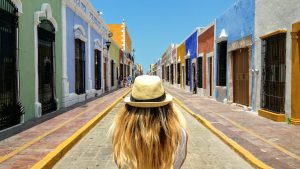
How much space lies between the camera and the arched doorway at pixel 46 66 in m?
12.4

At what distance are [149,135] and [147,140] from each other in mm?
29

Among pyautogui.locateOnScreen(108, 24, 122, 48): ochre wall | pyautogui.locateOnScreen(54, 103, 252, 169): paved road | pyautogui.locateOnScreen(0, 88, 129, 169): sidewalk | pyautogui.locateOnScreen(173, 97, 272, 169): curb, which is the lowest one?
pyautogui.locateOnScreen(54, 103, 252, 169): paved road

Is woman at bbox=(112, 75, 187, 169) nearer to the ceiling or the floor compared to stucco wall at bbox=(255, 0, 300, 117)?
nearer to the floor

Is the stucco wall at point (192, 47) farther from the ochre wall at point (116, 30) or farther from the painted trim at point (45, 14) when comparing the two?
the ochre wall at point (116, 30)

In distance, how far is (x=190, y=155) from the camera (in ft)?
22.1

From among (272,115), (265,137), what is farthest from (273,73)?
(265,137)

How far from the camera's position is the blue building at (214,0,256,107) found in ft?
44.4

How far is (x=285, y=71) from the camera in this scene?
10.1m

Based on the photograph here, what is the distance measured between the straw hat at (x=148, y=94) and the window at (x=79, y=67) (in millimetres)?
16666

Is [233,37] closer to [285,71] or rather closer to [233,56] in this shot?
[233,56]

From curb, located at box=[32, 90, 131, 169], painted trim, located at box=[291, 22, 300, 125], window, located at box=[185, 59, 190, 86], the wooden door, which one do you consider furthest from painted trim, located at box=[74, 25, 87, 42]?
window, located at box=[185, 59, 190, 86]

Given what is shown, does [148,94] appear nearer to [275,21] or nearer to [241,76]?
[275,21]

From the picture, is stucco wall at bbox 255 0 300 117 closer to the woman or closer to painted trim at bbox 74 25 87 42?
the woman

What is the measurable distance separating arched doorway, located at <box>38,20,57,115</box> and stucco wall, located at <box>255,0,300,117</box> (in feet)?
25.5
